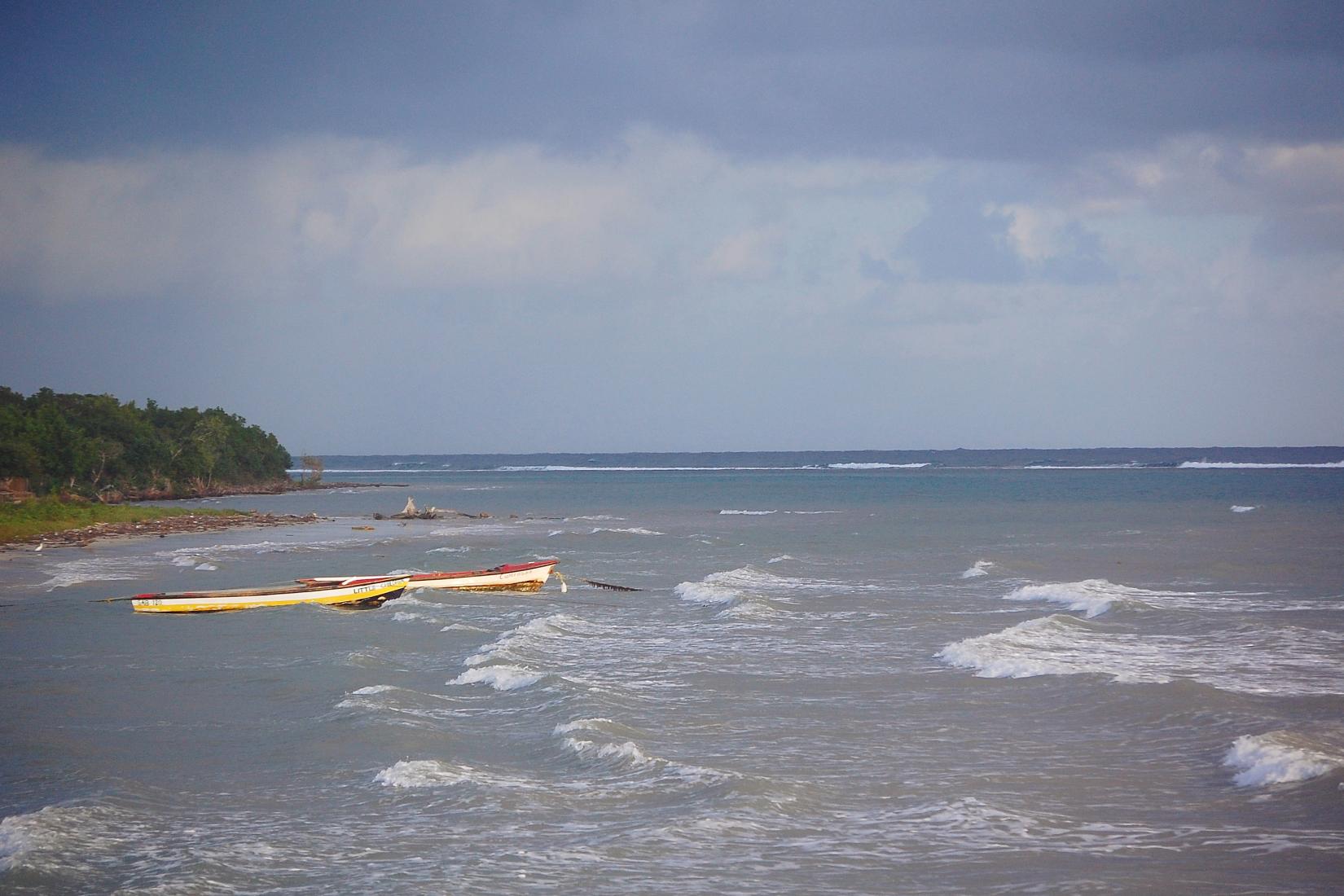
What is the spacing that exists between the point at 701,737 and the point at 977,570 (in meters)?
20.1

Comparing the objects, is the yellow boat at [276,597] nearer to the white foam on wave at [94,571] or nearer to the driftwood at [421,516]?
the white foam on wave at [94,571]

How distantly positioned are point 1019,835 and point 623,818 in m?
3.83

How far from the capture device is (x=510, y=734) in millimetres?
14336

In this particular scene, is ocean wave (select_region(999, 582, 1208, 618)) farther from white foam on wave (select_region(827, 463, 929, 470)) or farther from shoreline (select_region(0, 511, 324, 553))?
white foam on wave (select_region(827, 463, 929, 470))

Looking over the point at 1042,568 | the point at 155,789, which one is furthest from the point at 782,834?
the point at 1042,568

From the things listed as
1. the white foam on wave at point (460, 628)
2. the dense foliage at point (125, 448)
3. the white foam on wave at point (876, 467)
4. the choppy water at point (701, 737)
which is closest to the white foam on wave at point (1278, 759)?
the choppy water at point (701, 737)

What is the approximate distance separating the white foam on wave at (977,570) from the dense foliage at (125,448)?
5285 cm

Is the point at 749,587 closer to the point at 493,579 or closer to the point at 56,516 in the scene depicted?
the point at 493,579

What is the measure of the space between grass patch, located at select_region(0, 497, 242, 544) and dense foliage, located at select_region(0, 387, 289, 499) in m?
7.16

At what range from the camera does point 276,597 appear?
26.9 metres

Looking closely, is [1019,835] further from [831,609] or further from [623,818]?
[831,609]

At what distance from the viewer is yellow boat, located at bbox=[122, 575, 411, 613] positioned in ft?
85.2

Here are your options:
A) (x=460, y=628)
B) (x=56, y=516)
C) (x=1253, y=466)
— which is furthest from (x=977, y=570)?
(x=1253, y=466)

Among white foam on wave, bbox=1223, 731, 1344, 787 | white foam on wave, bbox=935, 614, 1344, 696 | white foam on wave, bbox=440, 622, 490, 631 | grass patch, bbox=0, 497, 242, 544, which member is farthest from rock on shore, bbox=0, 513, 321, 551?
white foam on wave, bbox=1223, 731, 1344, 787
